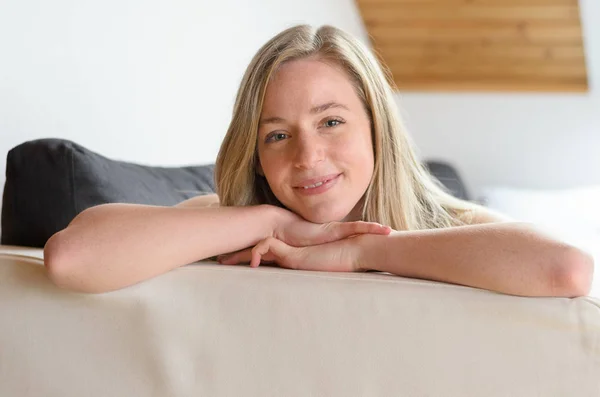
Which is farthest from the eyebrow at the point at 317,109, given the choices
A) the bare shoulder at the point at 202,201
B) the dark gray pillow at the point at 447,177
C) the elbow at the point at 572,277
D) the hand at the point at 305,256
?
the dark gray pillow at the point at 447,177

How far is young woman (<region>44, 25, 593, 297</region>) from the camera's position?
104cm

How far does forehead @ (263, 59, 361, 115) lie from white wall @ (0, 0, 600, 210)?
2.46 feet

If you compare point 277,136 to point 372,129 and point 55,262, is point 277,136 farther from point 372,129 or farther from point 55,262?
point 55,262

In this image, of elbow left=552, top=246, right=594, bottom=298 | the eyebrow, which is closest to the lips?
the eyebrow

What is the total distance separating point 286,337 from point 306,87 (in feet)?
1.64

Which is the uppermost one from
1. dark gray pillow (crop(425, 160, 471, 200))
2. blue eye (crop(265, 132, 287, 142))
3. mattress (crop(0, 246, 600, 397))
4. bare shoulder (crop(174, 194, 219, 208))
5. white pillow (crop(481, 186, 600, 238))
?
blue eye (crop(265, 132, 287, 142))

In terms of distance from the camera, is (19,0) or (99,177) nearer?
(99,177)

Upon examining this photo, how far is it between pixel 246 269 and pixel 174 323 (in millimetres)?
117

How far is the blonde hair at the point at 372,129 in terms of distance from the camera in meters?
1.44

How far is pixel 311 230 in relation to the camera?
1.28 metres

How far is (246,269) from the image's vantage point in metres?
1.13

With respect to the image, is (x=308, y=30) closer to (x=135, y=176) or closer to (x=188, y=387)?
(x=135, y=176)

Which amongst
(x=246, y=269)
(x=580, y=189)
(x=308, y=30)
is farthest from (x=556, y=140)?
(x=246, y=269)

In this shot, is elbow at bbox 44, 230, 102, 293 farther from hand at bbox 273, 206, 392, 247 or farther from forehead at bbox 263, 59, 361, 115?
forehead at bbox 263, 59, 361, 115
